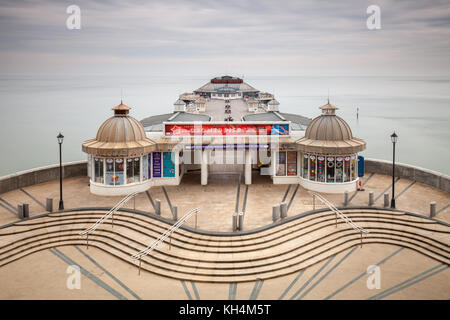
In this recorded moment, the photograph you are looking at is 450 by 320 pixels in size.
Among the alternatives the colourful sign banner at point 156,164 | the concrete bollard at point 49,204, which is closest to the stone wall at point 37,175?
the concrete bollard at point 49,204

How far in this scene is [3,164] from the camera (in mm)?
49938

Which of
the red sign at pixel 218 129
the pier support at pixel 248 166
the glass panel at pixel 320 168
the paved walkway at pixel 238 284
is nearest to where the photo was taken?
the paved walkway at pixel 238 284

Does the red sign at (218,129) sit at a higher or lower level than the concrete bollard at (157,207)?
higher

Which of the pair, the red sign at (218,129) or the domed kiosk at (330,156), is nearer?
the domed kiosk at (330,156)

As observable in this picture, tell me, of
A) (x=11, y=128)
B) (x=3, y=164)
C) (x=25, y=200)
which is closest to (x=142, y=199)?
(x=25, y=200)

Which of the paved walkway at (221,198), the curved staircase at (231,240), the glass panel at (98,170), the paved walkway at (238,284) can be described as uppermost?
the glass panel at (98,170)

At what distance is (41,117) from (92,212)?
85.4 m

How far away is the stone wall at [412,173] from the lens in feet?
82.0

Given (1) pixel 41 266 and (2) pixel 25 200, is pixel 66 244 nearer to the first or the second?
(1) pixel 41 266

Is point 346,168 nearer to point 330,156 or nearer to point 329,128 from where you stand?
point 330,156

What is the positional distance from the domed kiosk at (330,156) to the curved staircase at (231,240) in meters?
3.94

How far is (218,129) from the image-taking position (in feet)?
86.8

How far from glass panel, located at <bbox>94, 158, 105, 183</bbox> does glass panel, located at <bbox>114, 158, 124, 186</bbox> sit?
886 millimetres

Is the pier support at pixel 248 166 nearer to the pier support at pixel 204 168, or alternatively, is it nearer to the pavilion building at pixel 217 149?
the pavilion building at pixel 217 149
